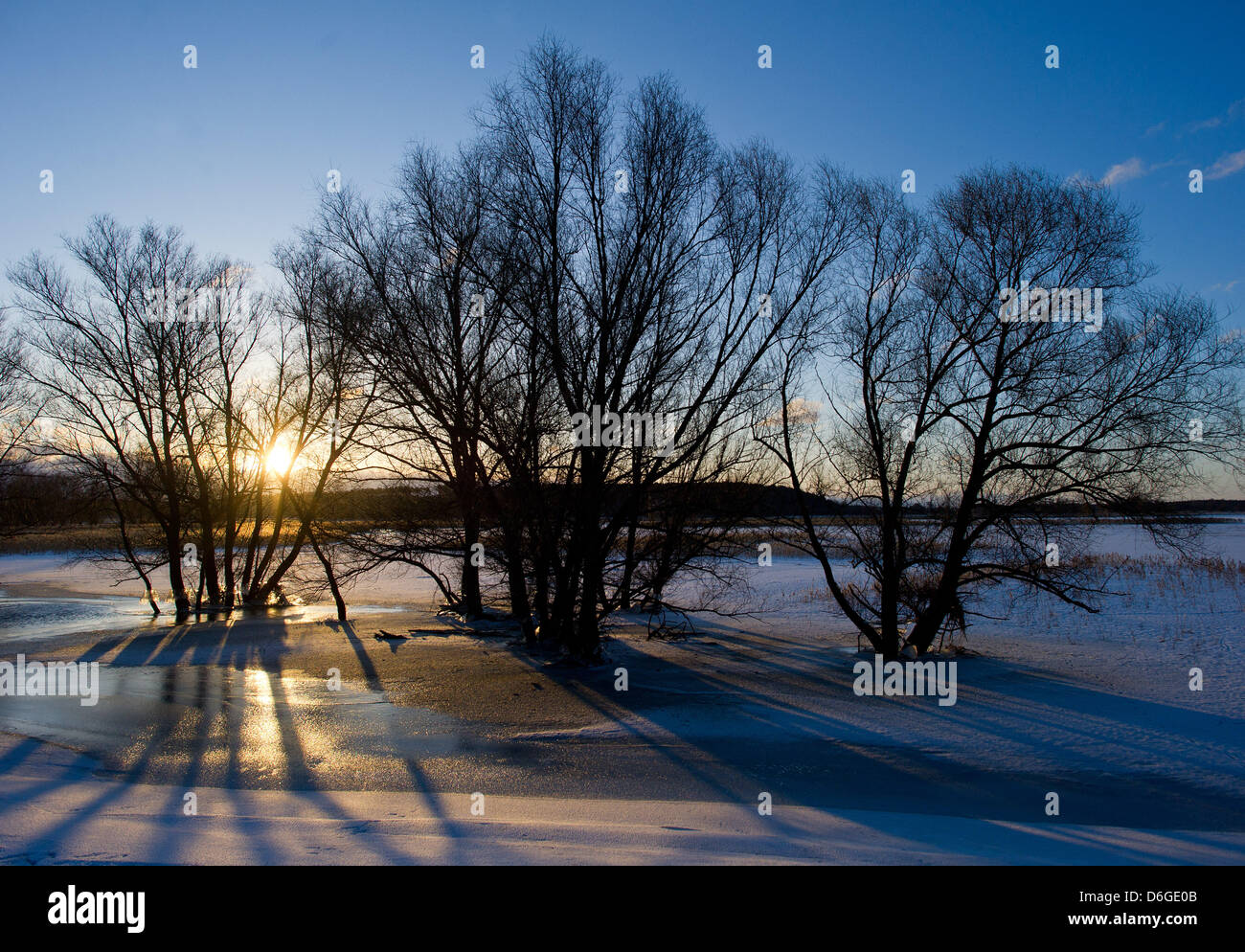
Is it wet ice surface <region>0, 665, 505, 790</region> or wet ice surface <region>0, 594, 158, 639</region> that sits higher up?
wet ice surface <region>0, 665, 505, 790</region>

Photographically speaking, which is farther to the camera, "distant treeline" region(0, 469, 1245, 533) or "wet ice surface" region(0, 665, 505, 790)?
"distant treeline" region(0, 469, 1245, 533)

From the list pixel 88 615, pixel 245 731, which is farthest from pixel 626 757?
pixel 88 615

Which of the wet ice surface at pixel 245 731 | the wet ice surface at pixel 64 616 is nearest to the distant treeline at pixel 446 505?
the wet ice surface at pixel 64 616

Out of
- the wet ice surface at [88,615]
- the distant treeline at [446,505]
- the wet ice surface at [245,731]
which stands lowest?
the wet ice surface at [88,615]

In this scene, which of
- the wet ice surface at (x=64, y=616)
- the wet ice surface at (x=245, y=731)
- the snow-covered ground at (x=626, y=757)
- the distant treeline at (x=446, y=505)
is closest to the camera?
the snow-covered ground at (x=626, y=757)

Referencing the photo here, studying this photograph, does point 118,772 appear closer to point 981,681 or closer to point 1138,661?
point 981,681

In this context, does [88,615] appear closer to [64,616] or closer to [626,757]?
[64,616]

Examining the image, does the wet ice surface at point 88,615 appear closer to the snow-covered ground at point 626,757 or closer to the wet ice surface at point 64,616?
the wet ice surface at point 64,616

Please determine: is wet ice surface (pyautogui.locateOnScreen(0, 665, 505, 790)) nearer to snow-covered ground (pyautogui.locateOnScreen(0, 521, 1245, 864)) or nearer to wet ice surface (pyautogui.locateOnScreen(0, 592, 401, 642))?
snow-covered ground (pyautogui.locateOnScreen(0, 521, 1245, 864))

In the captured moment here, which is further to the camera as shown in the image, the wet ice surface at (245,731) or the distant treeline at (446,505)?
the distant treeline at (446,505)

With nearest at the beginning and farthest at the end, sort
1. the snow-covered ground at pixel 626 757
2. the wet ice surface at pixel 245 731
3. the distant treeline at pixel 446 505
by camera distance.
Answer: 1. the snow-covered ground at pixel 626 757
2. the wet ice surface at pixel 245 731
3. the distant treeline at pixel 446 505

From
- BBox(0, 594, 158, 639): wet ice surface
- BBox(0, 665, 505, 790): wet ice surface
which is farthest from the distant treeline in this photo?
BBox(0, 665, 505, 790): wet ice surface

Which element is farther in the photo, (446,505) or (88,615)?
(88,615)

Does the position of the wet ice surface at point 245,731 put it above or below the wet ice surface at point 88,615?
above
